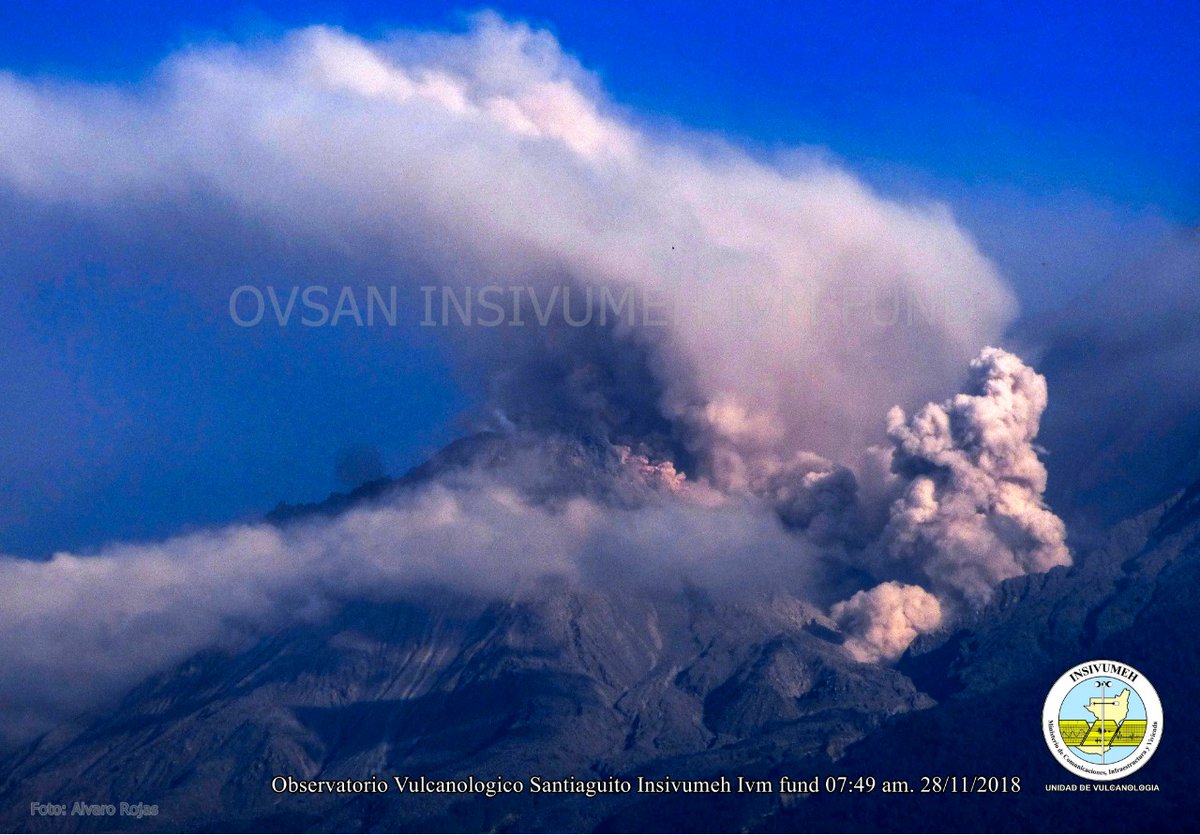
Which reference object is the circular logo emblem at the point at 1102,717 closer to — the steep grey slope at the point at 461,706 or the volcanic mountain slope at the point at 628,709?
the volcanic mountain slope at the point at 628,709

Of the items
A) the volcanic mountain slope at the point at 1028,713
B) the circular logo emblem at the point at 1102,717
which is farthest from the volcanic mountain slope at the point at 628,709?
the circular logo emblem at the point at 1102,717

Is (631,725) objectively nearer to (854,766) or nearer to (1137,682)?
(854,766)

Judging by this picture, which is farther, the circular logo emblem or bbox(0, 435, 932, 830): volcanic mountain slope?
bbox(0, 435, 932, 830): volcanic mountain slope

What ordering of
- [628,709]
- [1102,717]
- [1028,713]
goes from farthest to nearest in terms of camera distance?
[628,709], [1028,713], [1102,717]

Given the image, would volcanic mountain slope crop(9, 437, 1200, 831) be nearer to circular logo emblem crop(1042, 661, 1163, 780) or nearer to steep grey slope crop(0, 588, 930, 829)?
steep grey slope crop(0, 588, 930, 829)

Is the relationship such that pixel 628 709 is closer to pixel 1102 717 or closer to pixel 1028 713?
pixel 1028 713

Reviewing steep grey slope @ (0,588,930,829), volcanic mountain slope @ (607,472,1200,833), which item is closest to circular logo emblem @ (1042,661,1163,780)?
volcanic mountain slope @ (607,472,1200,833)

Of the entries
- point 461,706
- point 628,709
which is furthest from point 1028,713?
point 461,706

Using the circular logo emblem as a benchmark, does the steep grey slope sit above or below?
above
